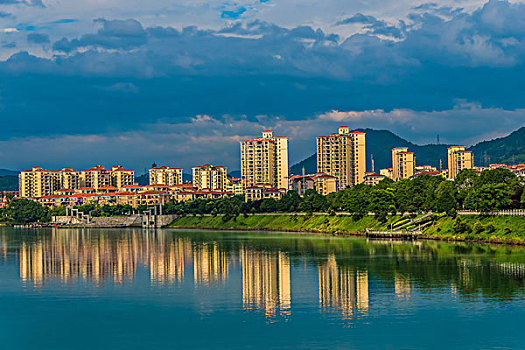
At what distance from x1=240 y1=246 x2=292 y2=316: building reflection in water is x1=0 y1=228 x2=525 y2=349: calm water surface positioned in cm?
7

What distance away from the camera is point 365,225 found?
312 ft

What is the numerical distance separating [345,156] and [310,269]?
132 metres

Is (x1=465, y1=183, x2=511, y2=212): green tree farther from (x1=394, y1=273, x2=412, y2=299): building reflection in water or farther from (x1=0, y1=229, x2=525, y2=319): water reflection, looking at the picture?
(x1=394, y1=273, x2=412, y2=299): building reflection in water

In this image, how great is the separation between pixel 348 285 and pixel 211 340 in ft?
50.4

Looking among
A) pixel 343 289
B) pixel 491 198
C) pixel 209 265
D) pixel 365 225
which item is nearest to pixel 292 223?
pixel 365 225

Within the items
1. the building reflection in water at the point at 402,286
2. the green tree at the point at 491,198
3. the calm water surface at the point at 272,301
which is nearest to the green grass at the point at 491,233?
the green tree at the point at 491,198

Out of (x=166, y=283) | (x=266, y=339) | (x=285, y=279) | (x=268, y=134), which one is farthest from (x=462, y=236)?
(x=268, y=134)

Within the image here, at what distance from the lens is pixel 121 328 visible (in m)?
32.0

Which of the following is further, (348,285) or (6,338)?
(348,285)

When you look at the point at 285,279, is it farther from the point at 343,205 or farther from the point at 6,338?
the point at 343,205

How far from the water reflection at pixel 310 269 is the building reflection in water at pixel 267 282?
5 cm

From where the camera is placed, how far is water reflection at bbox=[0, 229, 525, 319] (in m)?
39.6

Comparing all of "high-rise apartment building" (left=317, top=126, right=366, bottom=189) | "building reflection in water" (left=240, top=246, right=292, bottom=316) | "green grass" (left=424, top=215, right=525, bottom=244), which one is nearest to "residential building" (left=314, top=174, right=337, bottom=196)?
"high-rise apartment building" (left=317, top=126, right=366, bottom=189)

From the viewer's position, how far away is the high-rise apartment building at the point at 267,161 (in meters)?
188
